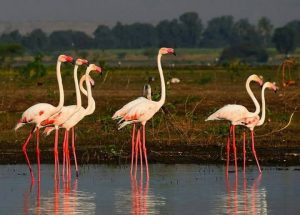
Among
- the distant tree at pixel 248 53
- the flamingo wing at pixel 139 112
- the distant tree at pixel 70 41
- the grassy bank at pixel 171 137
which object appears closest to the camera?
the flamingo wing at pixel 139 112

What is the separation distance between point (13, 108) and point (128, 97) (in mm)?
6119

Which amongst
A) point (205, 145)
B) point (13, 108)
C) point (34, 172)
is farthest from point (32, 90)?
point (34, 172)

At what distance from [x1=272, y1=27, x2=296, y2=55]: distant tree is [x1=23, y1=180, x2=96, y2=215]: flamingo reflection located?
145 metres

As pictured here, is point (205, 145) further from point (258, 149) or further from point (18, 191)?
point (18, 191)

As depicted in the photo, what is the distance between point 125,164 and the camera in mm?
20266

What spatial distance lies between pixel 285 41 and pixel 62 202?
496 ft

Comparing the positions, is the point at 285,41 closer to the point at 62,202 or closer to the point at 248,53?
the point at 248,53

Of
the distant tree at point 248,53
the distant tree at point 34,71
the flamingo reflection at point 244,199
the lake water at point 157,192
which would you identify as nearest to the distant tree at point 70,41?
the distant tree at point 248,53

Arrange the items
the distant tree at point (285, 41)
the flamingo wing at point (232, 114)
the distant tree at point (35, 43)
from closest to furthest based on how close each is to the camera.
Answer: the flamingo wing at point (232, 114) < the distant tree at point (285, 41) < the distant tree at point (35, 43)

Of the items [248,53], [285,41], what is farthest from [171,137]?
[285,41]

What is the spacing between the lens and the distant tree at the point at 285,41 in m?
163

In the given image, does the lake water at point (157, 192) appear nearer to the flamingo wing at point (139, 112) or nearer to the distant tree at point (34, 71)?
the flamingo wing at point (139, 112)

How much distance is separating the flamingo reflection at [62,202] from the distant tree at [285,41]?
14454 cm

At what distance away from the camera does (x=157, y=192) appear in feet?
53.9
